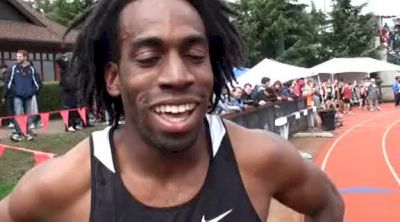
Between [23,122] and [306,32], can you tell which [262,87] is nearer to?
[23,122]

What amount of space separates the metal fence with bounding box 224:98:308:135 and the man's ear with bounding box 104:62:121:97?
763 centimetres

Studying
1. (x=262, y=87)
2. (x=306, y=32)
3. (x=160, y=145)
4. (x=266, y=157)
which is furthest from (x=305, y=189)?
(x=306, y=32)

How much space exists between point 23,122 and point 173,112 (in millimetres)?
8587

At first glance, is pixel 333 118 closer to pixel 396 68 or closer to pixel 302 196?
pixel 396 68

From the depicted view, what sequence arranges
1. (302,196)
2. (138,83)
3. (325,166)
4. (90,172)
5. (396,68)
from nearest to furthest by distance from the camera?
(138,83) → (90,172) → (302,196) → (325,166) → (396,68)

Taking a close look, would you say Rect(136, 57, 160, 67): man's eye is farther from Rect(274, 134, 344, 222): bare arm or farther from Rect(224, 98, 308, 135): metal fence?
Rect(224, 98, 308, 135): metal fence

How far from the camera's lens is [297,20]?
4022 centimetres

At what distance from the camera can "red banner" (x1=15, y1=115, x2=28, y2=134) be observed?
9.59 metres

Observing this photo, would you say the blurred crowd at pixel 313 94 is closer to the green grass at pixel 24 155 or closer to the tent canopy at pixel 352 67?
the tent canopy at pixel 352 67

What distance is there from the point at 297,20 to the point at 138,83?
129 feet

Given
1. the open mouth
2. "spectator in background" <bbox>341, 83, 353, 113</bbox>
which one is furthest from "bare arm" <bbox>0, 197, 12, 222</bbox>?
"spectator in background" <bbox>341, 83, 353, 113</bbox>

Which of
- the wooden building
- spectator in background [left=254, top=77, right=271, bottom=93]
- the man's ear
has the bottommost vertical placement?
spectator in background [left=254, top=77, right=271, bottom=93]

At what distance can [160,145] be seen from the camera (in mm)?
1812

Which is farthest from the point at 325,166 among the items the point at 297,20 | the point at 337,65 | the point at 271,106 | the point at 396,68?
the point at 297,20
